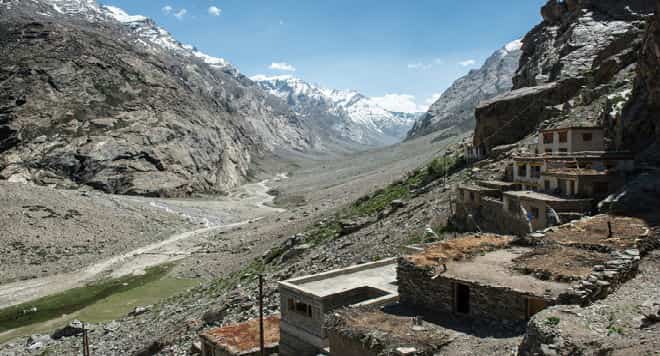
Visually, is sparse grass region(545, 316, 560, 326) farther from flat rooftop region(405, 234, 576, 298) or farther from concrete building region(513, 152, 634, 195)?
concrete building region(513, 152, 634, 195)

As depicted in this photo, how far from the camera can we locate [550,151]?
35.6 m

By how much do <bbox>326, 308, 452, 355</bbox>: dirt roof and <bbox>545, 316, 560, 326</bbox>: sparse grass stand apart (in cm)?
276

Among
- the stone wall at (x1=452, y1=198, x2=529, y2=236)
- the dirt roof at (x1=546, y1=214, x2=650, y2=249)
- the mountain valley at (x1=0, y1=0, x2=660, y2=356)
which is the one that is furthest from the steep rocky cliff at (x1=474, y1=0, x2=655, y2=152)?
the dirt roof at (x1=546, y1=214, x2=650, y2=249)

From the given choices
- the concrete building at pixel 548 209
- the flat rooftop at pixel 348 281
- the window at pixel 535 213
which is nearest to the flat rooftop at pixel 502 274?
the flat rooftop at pixel 348 281

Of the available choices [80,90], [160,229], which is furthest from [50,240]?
[80,90]

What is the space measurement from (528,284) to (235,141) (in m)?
168

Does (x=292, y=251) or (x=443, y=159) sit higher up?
(x=443, y=159)

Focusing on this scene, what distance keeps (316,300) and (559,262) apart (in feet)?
25.6

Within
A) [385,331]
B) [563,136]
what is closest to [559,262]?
[385,331]

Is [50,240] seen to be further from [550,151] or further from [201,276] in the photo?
[550,151]

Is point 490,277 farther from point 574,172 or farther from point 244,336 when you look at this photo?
point 574,172

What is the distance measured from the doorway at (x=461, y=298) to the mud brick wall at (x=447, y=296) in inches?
4.3

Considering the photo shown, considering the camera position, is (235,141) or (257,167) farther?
(257,167)

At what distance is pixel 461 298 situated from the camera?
546 inches
